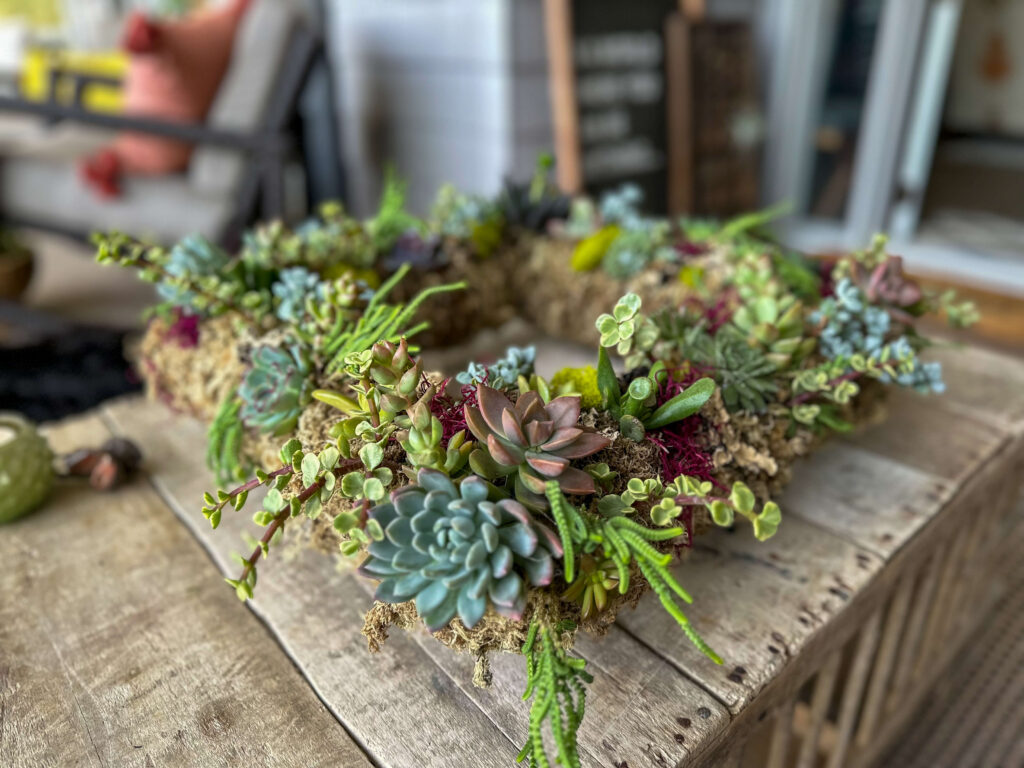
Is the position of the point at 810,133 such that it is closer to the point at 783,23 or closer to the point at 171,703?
the point at 783,23

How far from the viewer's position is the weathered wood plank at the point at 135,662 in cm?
56

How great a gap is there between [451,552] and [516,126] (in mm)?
2154

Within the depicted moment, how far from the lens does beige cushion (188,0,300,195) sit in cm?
219

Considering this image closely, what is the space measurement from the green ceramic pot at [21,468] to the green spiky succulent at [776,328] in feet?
2.62

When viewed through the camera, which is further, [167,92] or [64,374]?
[167,92]

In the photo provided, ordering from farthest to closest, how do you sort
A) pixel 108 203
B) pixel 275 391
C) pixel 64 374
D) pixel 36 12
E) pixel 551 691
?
pixel 36 12, pixel 108 203, pixel 64 374, pixel 275 391, pixel 551 691

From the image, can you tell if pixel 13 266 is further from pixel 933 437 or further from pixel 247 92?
pixel 933 437

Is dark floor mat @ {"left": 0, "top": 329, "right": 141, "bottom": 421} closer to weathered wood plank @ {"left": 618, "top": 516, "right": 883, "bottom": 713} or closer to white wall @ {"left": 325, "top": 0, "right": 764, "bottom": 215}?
white wall @ {"left": 325, "top": 0, "right": 764, "bottom": 215}

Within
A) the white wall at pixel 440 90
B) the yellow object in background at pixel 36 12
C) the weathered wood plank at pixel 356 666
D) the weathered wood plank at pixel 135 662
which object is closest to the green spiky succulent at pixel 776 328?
the weathered wood plank at pixel 356 666

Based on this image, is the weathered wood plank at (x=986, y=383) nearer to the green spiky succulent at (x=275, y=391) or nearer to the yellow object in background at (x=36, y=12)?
the green spiky succulent at (x=275, y=391)

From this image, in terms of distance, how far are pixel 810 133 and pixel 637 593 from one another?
2887 mm

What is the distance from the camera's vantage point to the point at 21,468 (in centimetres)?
79

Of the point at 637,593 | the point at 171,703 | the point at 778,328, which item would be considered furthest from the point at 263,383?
the point at 778,328

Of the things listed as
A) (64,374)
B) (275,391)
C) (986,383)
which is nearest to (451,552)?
(275,391)
